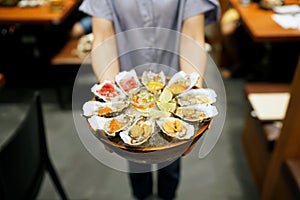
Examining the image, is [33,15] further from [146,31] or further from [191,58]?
[191,58]

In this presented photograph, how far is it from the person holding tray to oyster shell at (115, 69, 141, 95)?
2cm

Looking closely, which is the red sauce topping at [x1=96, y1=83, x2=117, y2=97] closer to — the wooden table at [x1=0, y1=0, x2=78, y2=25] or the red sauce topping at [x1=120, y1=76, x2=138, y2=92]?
the red sauce topping at [x1=120, y1=76, x2=138, y2=92]

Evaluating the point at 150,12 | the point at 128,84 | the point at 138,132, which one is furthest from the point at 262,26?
the point at 138,132

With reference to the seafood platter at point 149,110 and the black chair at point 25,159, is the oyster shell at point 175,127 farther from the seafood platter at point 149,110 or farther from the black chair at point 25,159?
the black chair at point 25,159

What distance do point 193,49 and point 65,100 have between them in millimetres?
2085

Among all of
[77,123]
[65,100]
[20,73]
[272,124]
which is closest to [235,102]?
[272,124]

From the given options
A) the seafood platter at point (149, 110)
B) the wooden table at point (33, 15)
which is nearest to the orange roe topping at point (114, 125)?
the seafood platter at point (149, 110)

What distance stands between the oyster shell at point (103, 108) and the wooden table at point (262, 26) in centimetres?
153

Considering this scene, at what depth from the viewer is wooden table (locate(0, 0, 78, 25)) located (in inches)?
97.2

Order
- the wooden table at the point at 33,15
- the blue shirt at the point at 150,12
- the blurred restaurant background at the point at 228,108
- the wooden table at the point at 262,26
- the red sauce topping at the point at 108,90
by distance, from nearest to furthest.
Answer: the red sauce topping at the point at 108,90 → the blue shirt at the point at 150,12 → the blurred restaurant background at the point at 228,108 → the wooden table at the point at 262,26 → the wooden table at the point at 33,15

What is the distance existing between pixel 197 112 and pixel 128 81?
0.62 feet

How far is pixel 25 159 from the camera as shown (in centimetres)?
134

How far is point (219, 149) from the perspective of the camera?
7.45 feet

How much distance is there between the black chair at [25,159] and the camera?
1218 millimetres
